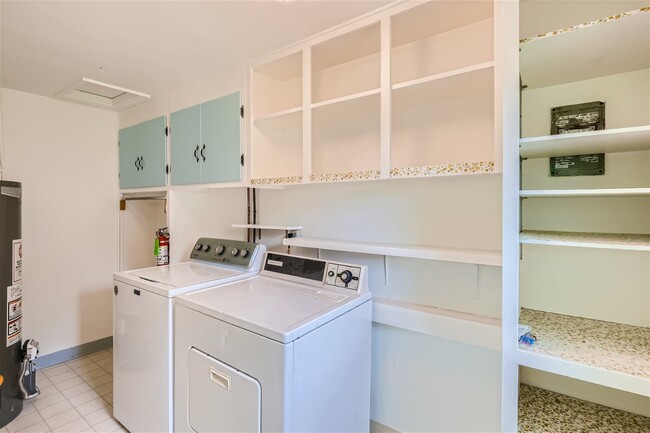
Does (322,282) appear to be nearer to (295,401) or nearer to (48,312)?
(295,401)

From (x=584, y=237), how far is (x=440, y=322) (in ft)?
2.39

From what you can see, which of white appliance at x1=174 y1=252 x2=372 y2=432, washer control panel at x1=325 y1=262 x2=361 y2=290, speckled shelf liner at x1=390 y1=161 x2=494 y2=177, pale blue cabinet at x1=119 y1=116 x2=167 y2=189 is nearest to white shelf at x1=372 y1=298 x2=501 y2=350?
white appliance at x1=174 y1=252 x2=372 y2=432

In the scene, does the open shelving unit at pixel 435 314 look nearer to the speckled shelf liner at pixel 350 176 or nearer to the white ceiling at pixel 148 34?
the speckled shelf liner at pixel 350 176

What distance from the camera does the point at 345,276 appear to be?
5.55 ft

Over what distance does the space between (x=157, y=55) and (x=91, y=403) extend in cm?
247

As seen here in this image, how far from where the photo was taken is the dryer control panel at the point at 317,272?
1662 mm

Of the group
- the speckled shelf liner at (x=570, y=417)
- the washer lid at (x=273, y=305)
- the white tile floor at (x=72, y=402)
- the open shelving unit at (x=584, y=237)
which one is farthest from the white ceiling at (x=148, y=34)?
the white tile floor at (x=72, y=402)

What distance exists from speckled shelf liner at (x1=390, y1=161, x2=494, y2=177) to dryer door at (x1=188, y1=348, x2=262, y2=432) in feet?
3.56

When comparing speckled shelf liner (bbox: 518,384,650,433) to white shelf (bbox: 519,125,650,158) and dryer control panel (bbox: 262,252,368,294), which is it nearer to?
dryer control panel (bbox: 262,252,368,294)

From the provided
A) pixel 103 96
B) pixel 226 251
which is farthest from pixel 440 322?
pixel 103 96

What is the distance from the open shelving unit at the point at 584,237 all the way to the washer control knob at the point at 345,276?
79 centimetres

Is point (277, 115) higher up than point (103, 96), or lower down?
lower down

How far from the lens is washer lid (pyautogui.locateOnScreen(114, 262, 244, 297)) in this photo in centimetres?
164

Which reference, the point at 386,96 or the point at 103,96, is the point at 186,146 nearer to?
the point at 103,96
